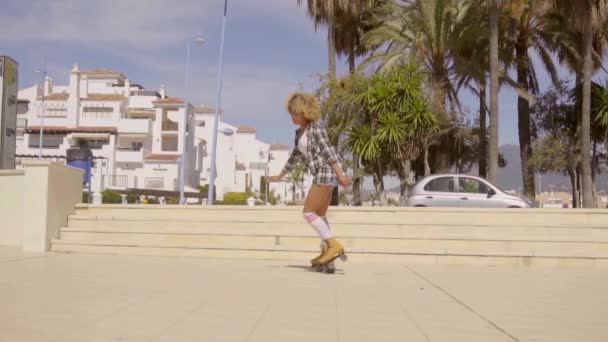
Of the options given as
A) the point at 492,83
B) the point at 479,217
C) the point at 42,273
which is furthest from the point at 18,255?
the point at 492,83

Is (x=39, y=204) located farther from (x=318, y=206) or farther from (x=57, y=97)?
(x=57, y=97)

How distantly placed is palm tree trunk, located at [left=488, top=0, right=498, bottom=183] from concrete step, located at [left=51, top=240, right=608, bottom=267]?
1222 centimetres

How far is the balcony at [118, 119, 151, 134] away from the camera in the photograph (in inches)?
2492

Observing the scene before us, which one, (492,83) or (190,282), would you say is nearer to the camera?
(190,282)

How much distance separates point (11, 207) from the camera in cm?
997

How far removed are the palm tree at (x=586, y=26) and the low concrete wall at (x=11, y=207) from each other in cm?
1691

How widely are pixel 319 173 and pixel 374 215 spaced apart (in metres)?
3.36

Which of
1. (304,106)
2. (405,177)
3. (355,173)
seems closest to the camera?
(304,106)

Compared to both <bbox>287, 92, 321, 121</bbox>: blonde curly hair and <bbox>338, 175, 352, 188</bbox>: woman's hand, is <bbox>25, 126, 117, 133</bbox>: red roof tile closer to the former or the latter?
<bbox>287, 92, 321, 121</bbox>: blonde curly hair

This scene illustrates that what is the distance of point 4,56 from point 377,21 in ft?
48.1

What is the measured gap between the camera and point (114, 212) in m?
10.6

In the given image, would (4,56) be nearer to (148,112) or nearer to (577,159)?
(577,159)

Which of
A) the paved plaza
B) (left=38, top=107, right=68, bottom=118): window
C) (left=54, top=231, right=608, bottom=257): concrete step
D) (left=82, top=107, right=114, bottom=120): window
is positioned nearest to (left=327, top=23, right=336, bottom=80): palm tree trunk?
(left=54, top=231, right=608, bottom=257): concrete step

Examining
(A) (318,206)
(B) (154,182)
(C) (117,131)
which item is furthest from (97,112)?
(A) (318,206)
